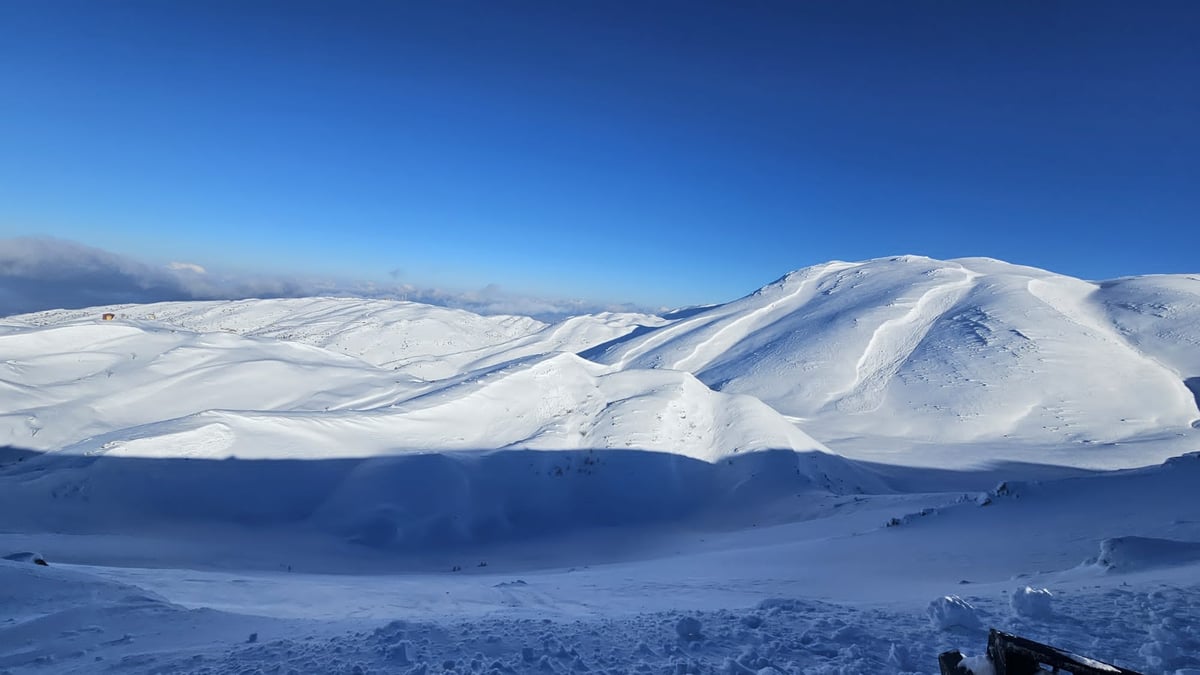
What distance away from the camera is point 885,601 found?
6.10 m

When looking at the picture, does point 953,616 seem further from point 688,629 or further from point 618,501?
point 618,501

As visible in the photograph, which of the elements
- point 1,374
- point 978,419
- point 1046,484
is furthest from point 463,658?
point 978,419

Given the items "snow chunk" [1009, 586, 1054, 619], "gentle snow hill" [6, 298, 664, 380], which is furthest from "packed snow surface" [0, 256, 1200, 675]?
"gentle snow hill" [6, 298, 664, 380]

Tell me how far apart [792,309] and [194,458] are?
45.6 meters

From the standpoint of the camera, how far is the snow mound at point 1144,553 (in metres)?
6.41

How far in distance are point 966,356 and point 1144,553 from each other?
32.4 meters

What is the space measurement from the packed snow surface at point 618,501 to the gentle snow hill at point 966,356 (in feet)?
0.81

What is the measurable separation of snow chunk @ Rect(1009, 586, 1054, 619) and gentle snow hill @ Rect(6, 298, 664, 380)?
4588 cm

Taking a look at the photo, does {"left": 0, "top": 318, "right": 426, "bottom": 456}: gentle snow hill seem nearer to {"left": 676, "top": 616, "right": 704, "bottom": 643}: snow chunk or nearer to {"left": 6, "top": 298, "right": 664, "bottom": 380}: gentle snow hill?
{"left": 6, "top": 298, "right": 664, "bottom": 380}: gentle snow hill

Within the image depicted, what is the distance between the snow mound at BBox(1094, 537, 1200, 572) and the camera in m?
6.41

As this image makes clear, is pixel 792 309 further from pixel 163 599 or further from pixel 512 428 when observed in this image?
pixel 163 599

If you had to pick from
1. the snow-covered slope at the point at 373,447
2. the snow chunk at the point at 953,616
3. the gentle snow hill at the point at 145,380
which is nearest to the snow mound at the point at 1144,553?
the snow chunk at the point at 953,616

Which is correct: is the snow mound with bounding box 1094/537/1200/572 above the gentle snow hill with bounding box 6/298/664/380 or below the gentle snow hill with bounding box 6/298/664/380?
below

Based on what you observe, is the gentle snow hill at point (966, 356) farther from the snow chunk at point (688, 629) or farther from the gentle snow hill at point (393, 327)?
the snow chunk at point (688, 629)
